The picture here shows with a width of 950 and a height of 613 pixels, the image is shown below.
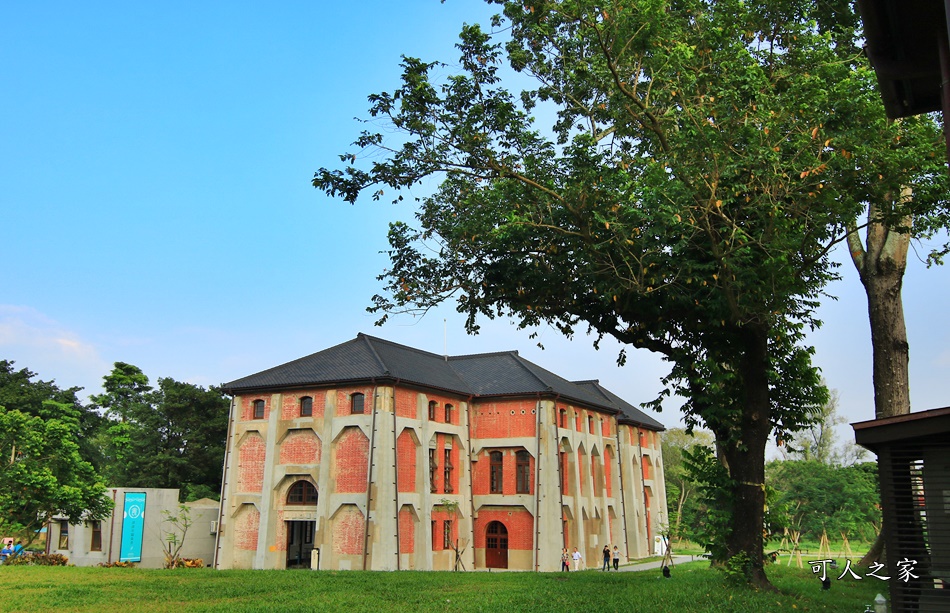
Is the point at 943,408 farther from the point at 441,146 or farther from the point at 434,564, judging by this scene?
the point at 434,564

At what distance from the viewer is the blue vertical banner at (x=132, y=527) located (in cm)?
3806

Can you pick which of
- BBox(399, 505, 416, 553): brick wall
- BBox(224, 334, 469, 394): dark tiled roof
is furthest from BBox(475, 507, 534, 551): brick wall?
BBox(224, 334, 469, 394): dark tiled roof

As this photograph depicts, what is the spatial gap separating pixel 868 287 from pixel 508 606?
11.2 meters

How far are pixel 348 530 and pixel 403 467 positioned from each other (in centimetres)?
386

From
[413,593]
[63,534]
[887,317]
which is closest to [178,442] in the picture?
[63,534]

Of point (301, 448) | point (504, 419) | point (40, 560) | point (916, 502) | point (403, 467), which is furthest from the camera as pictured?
point (504, 419)

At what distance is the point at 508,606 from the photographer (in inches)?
623

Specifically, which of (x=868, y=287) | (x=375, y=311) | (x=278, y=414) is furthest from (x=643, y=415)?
(x=375, y=311)

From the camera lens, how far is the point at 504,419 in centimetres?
4175

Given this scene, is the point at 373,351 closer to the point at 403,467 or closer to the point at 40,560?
the point at 403,467

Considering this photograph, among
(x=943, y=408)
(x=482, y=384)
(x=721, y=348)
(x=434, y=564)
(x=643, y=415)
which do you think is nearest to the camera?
(x=943, y=408)

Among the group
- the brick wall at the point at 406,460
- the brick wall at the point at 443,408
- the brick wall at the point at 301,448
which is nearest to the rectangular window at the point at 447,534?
the brick wall at the point at 406,460

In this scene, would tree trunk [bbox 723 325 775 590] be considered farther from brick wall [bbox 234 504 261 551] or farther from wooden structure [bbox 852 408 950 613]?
brick wall [bbox 234 504 261 551]

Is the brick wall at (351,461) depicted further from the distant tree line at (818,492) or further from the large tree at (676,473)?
the large tree at (676,473)
